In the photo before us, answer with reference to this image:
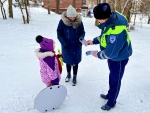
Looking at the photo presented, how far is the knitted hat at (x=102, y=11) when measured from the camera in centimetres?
213

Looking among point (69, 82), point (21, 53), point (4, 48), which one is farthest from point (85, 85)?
point (4, 48)

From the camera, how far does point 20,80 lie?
3615mm

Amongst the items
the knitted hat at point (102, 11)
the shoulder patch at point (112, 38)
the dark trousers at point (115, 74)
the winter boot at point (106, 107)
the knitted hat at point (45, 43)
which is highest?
the knitted hat at point (102, 11)

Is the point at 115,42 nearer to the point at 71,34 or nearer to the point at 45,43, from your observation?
the point at 45,43

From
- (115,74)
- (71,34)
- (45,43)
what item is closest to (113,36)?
(115,74)

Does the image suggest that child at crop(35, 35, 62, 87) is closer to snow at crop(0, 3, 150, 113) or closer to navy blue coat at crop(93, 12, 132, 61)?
snow at crop(0, 3, 150, 113)

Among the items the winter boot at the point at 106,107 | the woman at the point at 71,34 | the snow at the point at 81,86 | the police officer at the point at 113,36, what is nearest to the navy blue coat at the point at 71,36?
the woman at the point at 71,34

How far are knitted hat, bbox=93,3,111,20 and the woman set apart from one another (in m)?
0.93

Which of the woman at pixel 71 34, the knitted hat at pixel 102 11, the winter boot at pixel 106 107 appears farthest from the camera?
the woman at pixel 71 34

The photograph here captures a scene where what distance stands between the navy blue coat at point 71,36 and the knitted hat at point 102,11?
98cm

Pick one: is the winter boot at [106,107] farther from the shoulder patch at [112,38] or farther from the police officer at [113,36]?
the shoulder patch at [112,38]

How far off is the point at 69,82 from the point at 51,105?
107cm

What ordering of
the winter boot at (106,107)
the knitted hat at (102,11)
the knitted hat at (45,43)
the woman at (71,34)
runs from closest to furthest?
the knitted hat at (102,11) < the knitted hat at (45,43) < the winter boot at (106,107) < the woman at (71,34)

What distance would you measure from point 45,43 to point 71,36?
34.5 inches
